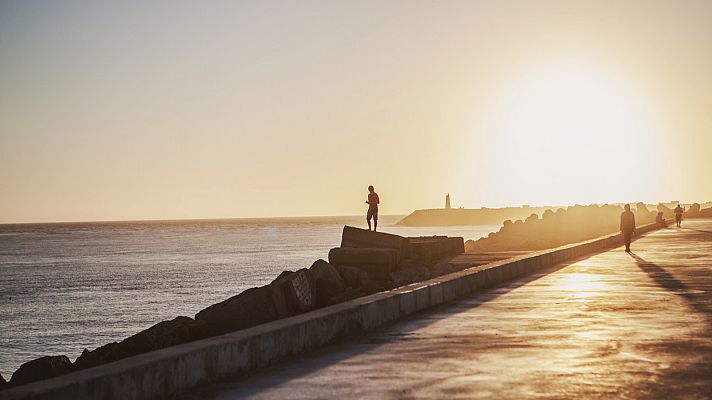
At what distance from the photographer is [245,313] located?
1416 centimetres

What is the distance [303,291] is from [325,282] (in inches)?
96.4

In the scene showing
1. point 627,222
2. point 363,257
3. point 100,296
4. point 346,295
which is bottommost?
point 100,296

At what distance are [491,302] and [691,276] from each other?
705cm

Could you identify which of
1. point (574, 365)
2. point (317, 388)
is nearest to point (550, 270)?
point (574, 365)

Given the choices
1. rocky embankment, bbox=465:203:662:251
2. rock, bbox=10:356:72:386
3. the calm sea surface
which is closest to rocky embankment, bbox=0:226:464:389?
rock, bbox=10:356:72:386

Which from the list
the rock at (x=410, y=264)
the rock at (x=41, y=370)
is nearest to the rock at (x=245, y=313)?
the rock at (x=41, y=370)

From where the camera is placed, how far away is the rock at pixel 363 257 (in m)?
22.2

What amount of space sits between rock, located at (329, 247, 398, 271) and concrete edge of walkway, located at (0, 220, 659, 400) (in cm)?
826

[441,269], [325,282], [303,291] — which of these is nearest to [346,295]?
[325,282]

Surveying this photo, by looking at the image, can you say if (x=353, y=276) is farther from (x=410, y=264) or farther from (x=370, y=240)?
(x=410, y=264)

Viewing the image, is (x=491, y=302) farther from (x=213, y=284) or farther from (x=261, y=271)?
(x=261, y=271)

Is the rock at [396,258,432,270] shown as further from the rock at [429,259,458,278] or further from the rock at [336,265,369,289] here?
the rock at [336,265,369,289]

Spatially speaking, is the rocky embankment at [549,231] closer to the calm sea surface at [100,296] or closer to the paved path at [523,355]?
the calm sea surface at [100,296]

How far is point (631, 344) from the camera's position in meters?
9.18
